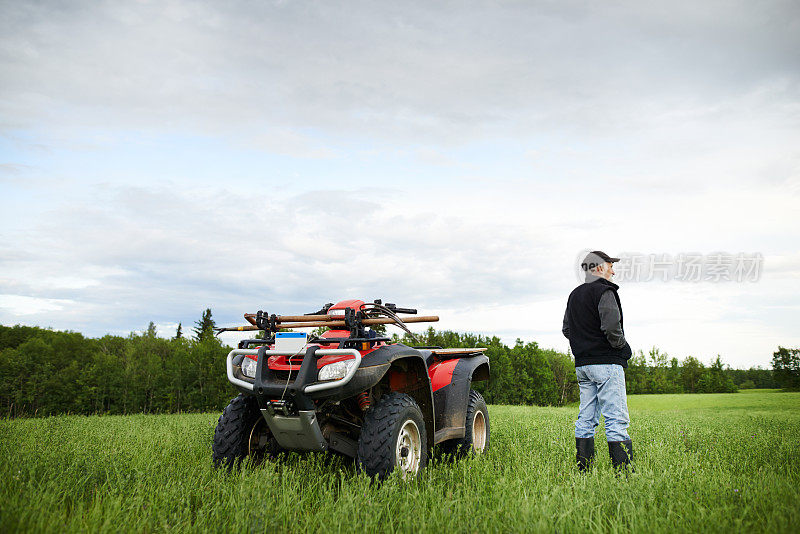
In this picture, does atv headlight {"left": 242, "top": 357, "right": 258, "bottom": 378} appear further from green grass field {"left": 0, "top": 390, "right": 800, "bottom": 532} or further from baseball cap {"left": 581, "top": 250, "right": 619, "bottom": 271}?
baseball cap {"left": 581, "top": 250, "right": 619, "bottom": 271}

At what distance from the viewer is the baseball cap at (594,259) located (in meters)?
5.58

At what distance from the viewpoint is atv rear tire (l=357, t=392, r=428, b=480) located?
428cm

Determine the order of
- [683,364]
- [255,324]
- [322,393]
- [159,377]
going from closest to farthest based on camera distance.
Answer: [322,393] < [255,324] < [159,377] < [683,364]

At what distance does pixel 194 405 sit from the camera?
64.0 feet

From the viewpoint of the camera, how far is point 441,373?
621 centimetres

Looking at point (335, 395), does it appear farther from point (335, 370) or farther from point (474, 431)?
point (474, 431)

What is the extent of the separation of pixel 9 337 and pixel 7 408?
6763 mm

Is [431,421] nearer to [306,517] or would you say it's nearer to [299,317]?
[299,317]

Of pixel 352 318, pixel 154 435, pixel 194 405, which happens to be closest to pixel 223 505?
pixel 352 318

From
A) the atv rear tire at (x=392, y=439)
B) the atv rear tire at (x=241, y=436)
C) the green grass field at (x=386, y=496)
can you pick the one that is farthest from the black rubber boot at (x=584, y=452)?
the atv rear tire at (x=241, y=436)

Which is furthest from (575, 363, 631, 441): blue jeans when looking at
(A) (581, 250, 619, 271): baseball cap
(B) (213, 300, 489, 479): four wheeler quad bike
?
(B) (213, 300, 489, 479): four wheeler quad bike

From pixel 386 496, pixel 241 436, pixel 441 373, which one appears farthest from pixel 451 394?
pixel 241 436

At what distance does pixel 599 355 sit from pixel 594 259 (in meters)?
1.09

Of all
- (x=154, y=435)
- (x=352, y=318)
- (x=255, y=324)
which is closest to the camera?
(x=352, y=318)
